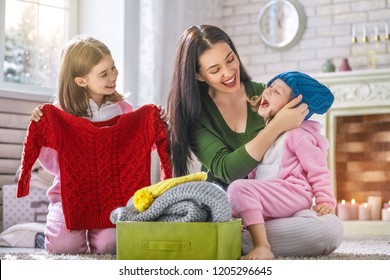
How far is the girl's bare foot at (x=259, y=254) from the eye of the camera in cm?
205

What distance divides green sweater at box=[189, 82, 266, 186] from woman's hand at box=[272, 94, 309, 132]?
150 millimetres

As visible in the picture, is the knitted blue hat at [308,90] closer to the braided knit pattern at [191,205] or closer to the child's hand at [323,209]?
the child's hand at [323,209]

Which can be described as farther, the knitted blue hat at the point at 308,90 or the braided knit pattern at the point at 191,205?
the knitted blue hat at the point at 308,90

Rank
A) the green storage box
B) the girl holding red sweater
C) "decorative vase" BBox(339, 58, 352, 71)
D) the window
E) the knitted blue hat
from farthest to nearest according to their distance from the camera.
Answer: "decorative vase" BBox(339, 58, 352, 71), the window, the girl holding red sweater, the knitted blue hat, the green storage box

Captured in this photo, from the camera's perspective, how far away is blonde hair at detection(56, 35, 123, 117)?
8.54 ft

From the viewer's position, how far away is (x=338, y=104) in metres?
4.52

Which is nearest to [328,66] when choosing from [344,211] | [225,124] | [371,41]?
[371,41]

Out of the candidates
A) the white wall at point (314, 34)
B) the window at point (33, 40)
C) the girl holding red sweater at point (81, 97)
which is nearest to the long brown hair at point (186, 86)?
the girl holding red sweater at point (81, 97)

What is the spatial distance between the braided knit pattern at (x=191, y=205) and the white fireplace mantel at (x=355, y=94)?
2.68 metres

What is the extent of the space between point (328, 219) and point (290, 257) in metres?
0.16

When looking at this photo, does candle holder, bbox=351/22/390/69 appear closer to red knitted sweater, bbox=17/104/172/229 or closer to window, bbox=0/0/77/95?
window, bbox=0/0/77/95

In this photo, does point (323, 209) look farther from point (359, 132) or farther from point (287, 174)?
point (359, 132)

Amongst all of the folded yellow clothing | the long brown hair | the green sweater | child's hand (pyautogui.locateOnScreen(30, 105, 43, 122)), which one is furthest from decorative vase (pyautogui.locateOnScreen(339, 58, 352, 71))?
the folded yellow clothing
